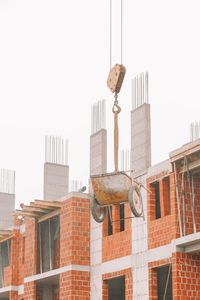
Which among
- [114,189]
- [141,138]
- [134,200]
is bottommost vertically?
[134,200]

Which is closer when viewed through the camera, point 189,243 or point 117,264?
point 189,243

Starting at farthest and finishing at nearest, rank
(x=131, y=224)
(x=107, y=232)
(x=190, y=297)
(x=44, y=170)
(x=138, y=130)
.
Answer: (x=44, y=170) → (x=138, y=130) → (x=107, y=232) → (x=131, y=224) → (x=190, y=297)

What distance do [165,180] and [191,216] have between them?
1.61m

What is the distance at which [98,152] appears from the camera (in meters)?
31.6

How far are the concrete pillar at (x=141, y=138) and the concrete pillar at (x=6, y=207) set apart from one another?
14.7m

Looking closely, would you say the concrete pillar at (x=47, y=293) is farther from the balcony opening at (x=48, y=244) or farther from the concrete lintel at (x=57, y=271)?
the concrete lintel at (x=57, y=271)

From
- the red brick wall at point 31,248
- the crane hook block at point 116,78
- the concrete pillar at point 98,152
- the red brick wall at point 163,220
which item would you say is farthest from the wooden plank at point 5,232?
the crane hook block at point 116,78

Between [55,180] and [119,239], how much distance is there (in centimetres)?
1179

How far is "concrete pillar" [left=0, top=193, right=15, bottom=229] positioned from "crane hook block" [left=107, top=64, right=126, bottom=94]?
26234 mm

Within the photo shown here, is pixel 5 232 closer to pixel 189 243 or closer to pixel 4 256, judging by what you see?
pixel 4 256

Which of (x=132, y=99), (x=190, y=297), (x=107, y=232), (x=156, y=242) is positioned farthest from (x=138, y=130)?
(x=190, y=297)

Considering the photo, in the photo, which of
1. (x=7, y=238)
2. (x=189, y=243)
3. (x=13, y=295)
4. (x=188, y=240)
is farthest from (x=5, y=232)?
(x=188, y=240)

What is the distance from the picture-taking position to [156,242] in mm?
22250

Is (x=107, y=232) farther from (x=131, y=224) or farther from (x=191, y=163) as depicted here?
(x=191, y=163)
